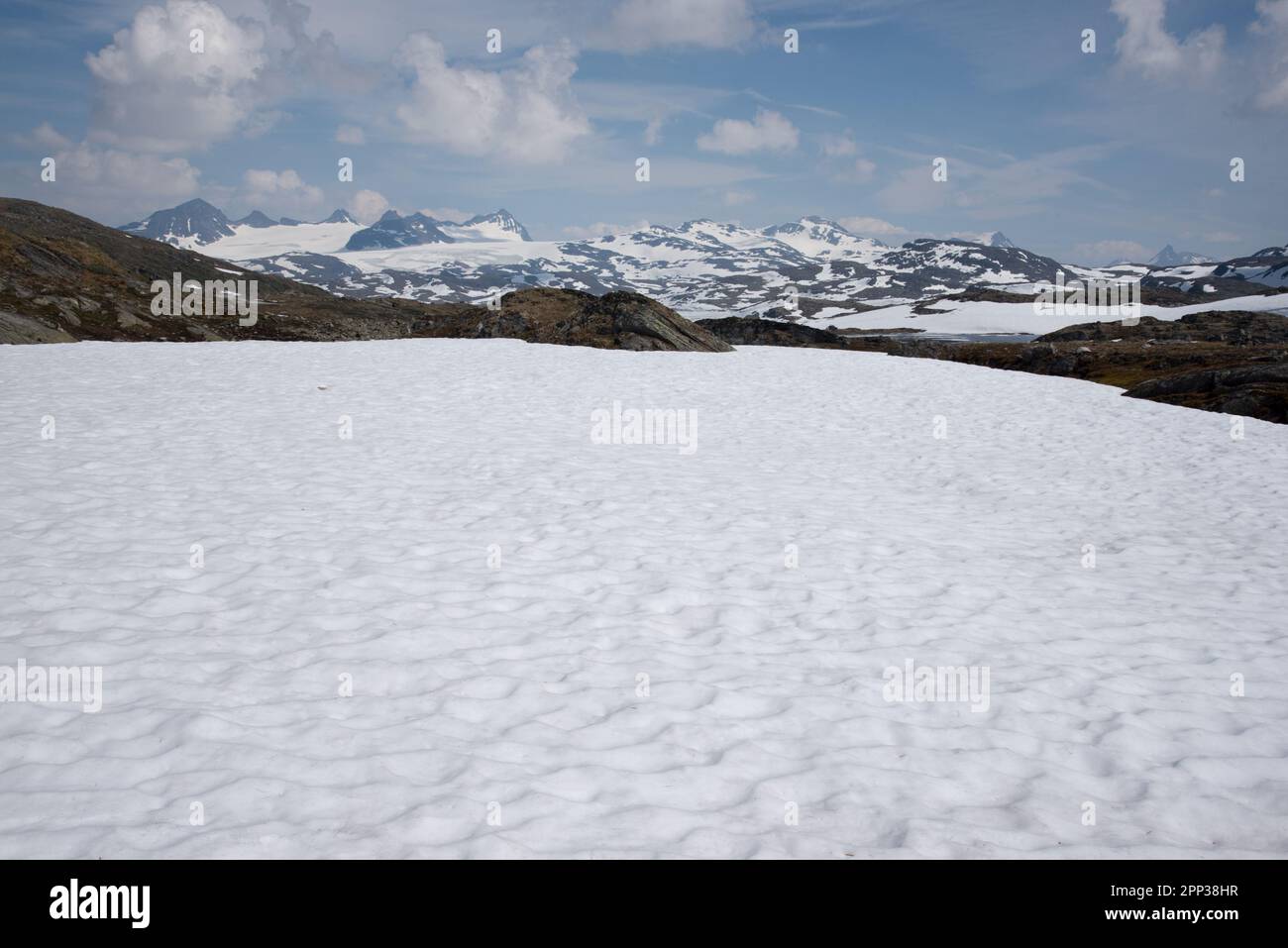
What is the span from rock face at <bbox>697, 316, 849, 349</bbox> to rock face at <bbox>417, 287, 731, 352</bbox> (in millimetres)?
19060

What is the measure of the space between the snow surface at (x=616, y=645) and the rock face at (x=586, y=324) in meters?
22.9

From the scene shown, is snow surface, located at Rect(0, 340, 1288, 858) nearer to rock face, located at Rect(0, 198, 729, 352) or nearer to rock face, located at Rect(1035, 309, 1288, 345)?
rock face, located at Rect(0, 198, 729, 352)

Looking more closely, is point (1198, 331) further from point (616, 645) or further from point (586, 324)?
point (616, 645)

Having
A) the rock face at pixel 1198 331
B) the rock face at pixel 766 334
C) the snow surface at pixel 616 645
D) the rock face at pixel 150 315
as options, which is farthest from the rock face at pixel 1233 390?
the rock face at pixel 1198 331

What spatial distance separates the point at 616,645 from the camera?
24.7 feet

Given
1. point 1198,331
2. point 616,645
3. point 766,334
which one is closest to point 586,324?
point 766,334

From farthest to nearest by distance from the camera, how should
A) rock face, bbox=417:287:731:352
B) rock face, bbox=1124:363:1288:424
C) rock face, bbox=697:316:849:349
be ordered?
rock face, bbox=697:316:849:349, rock face, bbox=417:287:731:352, rock face, bbox=1124:363:1288:424

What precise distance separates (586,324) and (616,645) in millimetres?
34770

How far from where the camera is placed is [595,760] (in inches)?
220

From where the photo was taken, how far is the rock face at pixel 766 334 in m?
61.4

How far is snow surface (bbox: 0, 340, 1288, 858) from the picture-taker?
198 inches

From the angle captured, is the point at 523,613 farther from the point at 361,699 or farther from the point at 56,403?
the point at 56,403

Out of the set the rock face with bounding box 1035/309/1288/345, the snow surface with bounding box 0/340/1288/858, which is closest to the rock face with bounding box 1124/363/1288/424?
the snow surface with bounding box 0/340/1288/858
